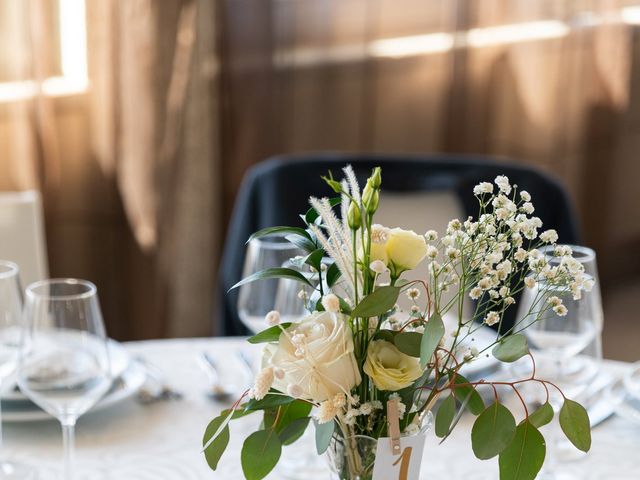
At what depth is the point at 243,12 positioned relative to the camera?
278cm

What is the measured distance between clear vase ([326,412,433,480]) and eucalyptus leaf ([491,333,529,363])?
0.33ft

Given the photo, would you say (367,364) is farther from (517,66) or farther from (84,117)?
(517,66)

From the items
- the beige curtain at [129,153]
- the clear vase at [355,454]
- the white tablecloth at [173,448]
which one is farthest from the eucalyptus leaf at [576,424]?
the beige curtain at [129,153]

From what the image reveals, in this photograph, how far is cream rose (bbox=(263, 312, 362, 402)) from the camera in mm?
800

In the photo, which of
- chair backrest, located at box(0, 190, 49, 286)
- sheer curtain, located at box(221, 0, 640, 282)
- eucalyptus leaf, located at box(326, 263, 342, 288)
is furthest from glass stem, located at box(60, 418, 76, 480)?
sheer curtain, located at box(221, 0, 640, 282)

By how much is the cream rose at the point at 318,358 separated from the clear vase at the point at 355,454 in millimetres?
65

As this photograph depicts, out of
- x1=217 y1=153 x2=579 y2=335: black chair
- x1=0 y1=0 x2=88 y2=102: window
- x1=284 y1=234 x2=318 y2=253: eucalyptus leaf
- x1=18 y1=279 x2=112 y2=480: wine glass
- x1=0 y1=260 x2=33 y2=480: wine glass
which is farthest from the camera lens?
x1=0 y1=0 x2=88 y2=102: window

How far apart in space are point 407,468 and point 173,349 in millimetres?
729

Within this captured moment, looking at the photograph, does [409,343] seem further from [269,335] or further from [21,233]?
[21,233]

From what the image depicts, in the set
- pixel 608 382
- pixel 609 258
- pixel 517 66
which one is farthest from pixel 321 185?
pixel 609 258

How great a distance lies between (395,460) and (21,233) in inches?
45.3

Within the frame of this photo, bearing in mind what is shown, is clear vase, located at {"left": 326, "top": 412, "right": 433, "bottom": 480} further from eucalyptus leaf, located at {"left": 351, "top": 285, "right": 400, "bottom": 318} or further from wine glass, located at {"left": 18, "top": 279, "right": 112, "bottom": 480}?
wine glass, located at {"left": 18, "top": 279, "right": 112, "bottom": 480}

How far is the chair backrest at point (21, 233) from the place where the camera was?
179cm

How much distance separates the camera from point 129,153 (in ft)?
8.52
